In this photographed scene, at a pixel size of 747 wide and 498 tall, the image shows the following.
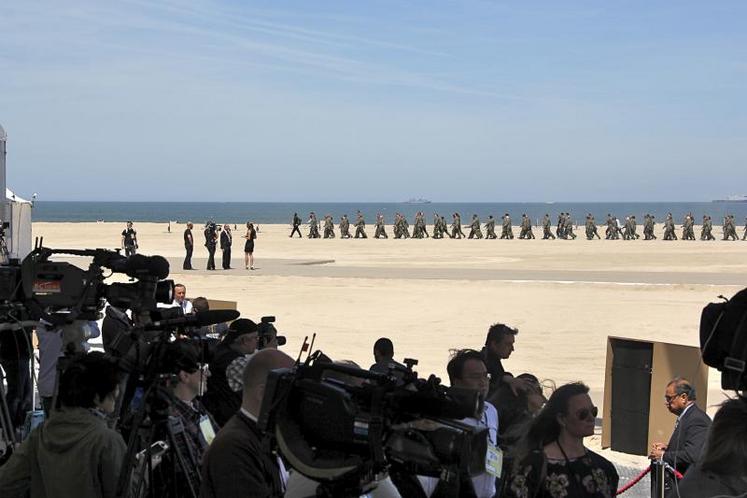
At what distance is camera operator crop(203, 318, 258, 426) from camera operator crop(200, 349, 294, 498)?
205 cm

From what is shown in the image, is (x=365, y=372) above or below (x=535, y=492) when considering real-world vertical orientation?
above

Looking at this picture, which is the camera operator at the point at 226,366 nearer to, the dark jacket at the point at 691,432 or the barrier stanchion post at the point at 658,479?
the barrier stanchion post at the point at 658,479

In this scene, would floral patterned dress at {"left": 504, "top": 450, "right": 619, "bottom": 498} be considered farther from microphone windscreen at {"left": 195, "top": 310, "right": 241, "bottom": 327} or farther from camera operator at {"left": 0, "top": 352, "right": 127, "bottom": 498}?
camera operator at {"left": 0, "top": 352, "right": 127, "bottom": 498}

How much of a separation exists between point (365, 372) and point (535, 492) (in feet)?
5.90

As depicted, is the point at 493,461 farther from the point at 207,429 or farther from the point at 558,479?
the point at 207,429

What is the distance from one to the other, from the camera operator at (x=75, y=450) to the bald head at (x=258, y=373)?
25.5 inches

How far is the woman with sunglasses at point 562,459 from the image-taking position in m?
4.49

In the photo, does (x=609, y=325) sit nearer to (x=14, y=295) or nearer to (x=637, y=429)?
(x=637, y=429)

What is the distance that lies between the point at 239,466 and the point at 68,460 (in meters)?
0.78

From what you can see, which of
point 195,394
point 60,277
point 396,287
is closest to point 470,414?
point 195,394

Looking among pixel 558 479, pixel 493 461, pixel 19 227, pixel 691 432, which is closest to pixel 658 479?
pixel 691 432

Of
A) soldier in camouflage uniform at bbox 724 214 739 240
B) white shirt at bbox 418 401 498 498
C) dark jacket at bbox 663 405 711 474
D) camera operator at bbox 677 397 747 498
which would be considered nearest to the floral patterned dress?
white shirt at bbox 418 401 498 498

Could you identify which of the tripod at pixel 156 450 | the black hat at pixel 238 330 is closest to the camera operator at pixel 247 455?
the tripod at pixel 156 450

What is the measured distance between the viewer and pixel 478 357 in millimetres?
5684
